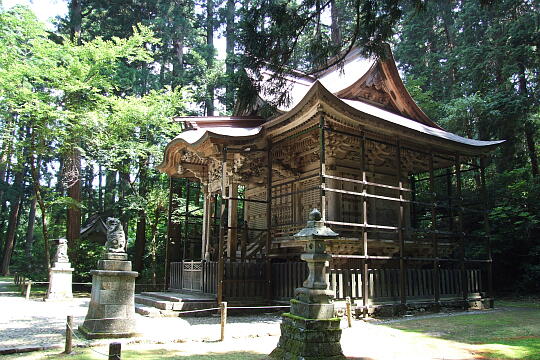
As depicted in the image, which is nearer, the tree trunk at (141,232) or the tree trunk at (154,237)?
the tree trunk at (154,237)

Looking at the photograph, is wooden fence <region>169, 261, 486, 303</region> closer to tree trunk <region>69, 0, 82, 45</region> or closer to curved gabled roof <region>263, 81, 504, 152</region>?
curved gabled roof <region>263, 81, 504, 152</region>

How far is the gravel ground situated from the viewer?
23.1 ft

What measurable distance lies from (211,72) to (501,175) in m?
18.6

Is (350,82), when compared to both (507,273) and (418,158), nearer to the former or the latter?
(418,158)

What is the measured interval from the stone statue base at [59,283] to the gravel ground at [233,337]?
5524mm

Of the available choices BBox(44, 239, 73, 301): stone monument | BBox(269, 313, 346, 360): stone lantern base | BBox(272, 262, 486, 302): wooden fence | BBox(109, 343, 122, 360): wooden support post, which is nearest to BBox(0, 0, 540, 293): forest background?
BBox(44, 239, 73, 301): stone monument

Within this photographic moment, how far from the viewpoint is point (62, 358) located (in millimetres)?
6332

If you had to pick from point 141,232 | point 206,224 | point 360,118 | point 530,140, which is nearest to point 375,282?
point 360,118

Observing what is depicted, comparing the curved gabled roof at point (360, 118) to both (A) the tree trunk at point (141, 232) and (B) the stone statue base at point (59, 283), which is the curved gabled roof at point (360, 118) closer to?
(B) the stone statue base at point (59, 283)

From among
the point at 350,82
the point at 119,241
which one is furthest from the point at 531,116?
the point at 119,241

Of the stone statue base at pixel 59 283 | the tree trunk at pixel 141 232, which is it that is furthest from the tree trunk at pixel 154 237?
the stone statue base at pixel 59 283

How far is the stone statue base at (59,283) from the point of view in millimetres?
16598

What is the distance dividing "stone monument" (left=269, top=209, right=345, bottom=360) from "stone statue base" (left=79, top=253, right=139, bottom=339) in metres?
3.36

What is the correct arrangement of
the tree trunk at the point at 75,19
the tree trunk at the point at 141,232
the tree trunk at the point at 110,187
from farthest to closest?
the tree trunk at the point at 110,187
the tree trunk at the point at 75,19
the tree trunk at the point at 141,232
